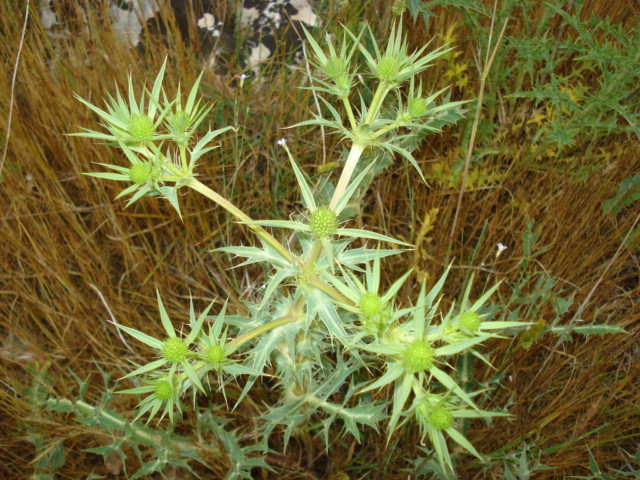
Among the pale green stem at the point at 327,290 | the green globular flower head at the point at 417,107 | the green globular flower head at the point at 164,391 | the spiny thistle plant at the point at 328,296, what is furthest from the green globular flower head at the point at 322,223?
the green globular flower head at the point at 164,391


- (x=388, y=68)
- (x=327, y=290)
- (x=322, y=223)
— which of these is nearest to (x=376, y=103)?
(x=388, y=68)

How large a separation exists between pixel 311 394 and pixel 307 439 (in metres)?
0.41

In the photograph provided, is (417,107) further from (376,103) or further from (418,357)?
(418,357)

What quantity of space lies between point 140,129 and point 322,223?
1.65 feet

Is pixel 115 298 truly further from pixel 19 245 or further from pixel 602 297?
pixel 602 297

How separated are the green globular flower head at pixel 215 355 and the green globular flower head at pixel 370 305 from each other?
1.16 ft

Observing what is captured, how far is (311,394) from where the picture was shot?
1.57m

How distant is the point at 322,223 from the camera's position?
1.02 metres

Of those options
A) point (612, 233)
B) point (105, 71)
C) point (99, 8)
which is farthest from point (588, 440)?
point (99, 8)

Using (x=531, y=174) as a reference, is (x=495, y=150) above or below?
above

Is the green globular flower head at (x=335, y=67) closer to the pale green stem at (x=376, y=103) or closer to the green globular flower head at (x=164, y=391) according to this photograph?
the pale green stem at (x=376, y=103)

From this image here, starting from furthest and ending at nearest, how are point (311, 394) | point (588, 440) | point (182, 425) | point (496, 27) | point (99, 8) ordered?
point (99, 8)
point (496, 27)
point (182, 425)
point (588, 440)
point (311, 394)

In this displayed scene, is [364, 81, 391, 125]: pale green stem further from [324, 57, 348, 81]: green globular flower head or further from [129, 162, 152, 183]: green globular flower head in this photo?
[129, 162, 152, 183]: green globular flower head

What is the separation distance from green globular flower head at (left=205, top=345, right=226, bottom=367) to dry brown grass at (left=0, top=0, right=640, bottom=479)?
789 mm
